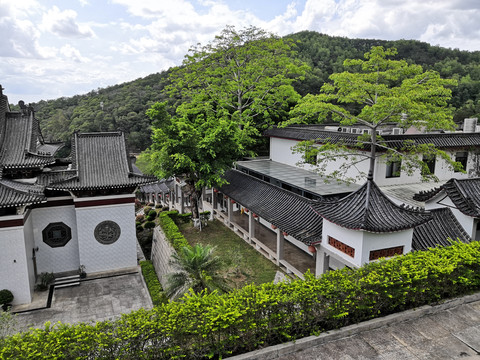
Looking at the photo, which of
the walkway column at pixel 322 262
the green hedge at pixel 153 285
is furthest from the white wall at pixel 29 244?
the walkway column at pixel 322 262

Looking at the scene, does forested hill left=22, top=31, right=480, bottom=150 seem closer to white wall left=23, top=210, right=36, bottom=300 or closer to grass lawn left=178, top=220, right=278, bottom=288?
grass lawn left=178, top=220, right=278, bottom=288

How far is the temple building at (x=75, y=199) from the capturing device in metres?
14.3

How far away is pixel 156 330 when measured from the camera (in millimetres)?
5484

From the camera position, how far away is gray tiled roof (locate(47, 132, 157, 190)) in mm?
14703

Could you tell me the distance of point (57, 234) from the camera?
15.6m

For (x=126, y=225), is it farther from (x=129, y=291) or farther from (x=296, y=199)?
(x=296, y=199)

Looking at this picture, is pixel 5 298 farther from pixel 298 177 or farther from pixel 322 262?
pixel 298 177

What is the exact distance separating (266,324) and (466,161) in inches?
609

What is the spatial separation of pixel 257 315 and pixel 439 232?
8.10 meters

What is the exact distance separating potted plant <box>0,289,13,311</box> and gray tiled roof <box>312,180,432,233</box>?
1172 centimetres

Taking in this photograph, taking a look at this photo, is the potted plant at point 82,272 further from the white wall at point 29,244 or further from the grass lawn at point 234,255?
the grass lawn at point 234,255

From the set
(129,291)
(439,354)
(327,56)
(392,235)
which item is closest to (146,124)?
(327,56)

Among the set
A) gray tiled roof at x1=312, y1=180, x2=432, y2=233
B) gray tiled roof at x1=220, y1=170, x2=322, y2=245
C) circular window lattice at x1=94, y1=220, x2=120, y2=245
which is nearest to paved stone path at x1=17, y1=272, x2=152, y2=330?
circular window lattice at x1=94, y1=220, x2=120, y2=245

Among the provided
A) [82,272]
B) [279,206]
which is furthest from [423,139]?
[82,272]
